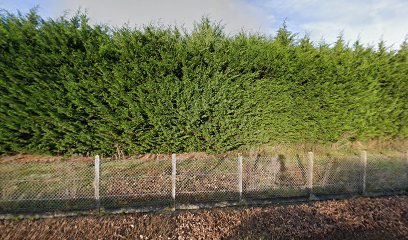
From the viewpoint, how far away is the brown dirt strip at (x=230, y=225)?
122 inches

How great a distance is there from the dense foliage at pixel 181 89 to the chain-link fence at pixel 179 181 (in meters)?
0.82

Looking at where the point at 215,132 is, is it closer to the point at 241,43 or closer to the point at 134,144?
the point at 134,144

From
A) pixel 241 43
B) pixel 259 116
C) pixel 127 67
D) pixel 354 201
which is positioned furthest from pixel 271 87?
pixel 127 67

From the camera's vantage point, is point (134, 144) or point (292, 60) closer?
point (134, 144)

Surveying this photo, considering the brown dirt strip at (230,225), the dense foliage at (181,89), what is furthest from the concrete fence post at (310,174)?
the dense foliage at (181,89)

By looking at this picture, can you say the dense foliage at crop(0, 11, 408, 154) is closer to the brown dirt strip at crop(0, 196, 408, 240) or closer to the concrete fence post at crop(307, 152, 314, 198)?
the concrete fence post at crop(307, 152, 314, 198)

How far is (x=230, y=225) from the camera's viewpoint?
3.37 m

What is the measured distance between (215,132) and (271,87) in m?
2.30

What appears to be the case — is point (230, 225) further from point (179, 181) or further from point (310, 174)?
point (310, 174)

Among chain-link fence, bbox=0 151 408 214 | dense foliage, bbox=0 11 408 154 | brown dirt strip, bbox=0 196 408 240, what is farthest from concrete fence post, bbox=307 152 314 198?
dense foliage, bbox=0 11 408 154

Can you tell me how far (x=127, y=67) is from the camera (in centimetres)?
538

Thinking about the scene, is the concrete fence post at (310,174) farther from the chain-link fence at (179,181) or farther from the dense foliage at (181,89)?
the dense foliage at (181,89)

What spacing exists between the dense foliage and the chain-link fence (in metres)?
0.82

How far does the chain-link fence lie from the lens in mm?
4008
